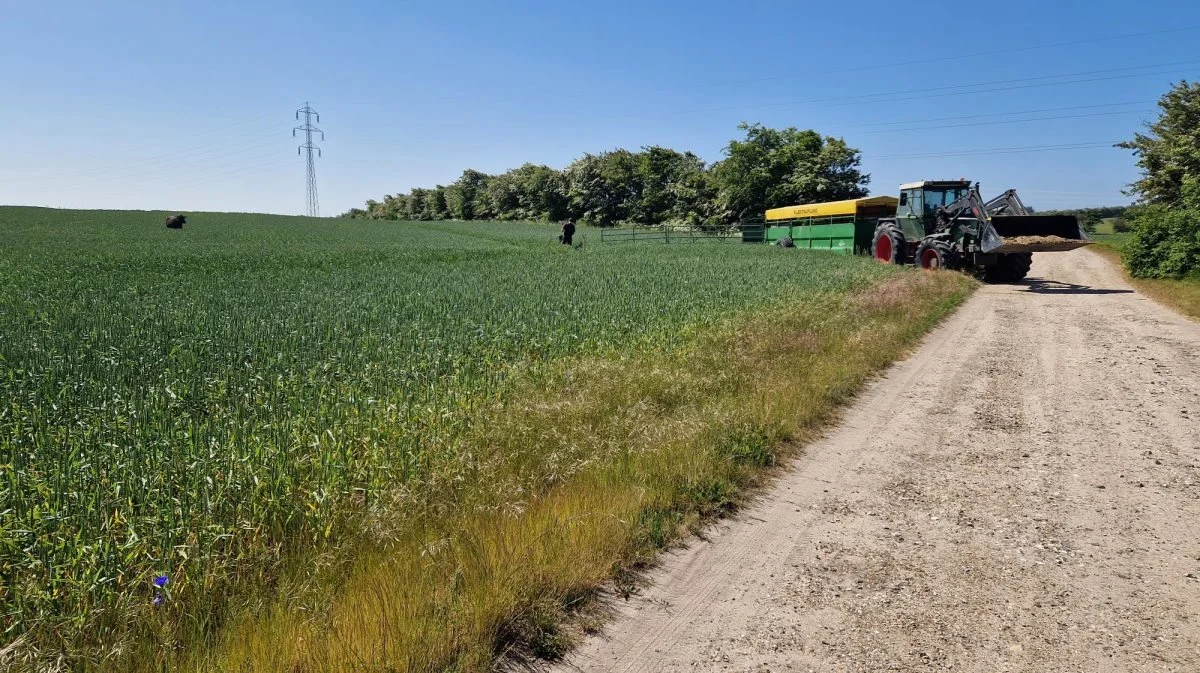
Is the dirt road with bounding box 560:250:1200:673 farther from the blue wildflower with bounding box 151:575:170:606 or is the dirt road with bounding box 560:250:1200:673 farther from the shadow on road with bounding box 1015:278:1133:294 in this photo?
the shadow on road with bounding box 1015:278:1133:294

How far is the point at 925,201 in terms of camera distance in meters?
21.9

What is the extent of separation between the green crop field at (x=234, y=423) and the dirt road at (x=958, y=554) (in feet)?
4.28

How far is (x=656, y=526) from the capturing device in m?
4.42

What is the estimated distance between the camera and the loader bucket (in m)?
17.7

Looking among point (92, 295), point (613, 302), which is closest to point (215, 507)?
point (613, 302)

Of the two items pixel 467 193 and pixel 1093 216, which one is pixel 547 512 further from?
pixel 467 193

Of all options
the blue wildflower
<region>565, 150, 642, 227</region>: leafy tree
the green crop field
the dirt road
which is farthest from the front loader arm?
<region>565, 150, 642, 227</region>: leafy tree

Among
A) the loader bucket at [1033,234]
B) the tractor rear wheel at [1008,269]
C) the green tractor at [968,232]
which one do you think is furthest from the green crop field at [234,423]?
the tractor rear wheel at [1008,269]

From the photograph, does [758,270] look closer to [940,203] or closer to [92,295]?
[940,203]

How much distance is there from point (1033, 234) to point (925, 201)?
4.14m

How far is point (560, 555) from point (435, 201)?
12504 cm

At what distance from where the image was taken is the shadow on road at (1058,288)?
1864 cm

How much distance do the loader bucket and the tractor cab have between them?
269 cm

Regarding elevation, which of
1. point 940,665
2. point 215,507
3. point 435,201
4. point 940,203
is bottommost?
point 940,665
